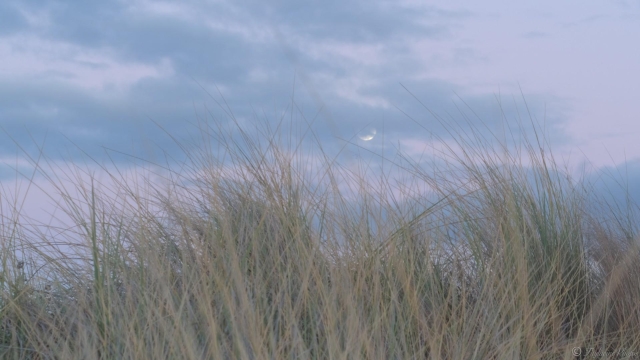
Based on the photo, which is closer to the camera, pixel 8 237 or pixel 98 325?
pixel 98 325

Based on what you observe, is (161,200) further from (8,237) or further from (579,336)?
(579,336)

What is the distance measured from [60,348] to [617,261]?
8.74 ft

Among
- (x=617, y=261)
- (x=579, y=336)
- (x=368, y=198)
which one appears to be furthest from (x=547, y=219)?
(x=368, y=198)

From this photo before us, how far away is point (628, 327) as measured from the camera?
10.1ft

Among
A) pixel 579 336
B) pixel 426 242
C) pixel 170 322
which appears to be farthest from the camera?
pixel 426 242

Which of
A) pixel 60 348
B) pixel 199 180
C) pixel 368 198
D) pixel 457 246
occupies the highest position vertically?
pixel 199 180

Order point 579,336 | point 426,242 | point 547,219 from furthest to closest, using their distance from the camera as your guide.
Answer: point 547,219 < point 426,242 < point 579,336

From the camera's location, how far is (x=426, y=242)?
9.91 feet

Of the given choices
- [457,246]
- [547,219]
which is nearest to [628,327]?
[547,219]

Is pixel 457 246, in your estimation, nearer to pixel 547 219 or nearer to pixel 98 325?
pixel 547 219

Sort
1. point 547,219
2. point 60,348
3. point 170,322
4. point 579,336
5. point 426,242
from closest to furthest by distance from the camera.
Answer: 1. point 170,322
2. point 60,348
3. point 579,336
4. point 426,242
5. point 547,219

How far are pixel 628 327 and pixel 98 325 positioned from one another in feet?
7.88

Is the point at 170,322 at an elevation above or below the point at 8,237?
below

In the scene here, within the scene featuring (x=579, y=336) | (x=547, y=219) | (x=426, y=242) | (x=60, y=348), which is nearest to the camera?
(x=60, y=348)
